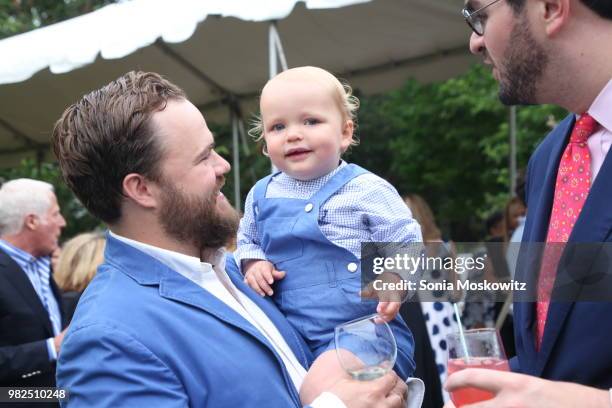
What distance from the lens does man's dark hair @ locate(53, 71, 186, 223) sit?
223cm

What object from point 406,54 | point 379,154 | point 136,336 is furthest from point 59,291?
point 379,154

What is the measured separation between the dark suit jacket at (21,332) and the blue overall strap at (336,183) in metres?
2.57

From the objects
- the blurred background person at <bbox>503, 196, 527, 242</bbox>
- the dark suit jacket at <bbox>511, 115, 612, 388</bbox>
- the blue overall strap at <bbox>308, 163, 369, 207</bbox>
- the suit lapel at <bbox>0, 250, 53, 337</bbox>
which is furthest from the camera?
the blurred background person at <bbox>503, 196, 527, 242</bbox>

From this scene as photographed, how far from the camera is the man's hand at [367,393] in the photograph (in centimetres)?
200

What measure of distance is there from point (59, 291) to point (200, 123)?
311 centimetres

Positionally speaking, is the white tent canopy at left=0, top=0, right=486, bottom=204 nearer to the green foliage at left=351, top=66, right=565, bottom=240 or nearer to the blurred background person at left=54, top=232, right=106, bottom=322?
the blurred background person at left=54, top=232, right=106, bottom=322

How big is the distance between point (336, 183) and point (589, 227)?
1108 millimetres

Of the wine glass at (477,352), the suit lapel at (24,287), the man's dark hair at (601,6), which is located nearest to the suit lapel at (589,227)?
the wine glass at (477,352)

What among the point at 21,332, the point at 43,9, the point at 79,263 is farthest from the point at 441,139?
the point at 21,332

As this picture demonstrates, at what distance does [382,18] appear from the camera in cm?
557

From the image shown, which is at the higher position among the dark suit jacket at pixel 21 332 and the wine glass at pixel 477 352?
the wine glass at pixel 477 352

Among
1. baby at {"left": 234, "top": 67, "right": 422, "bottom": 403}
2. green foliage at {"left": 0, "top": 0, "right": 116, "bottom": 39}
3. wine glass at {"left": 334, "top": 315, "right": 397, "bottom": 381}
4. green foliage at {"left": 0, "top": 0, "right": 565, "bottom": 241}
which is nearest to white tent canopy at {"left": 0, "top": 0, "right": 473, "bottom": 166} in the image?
baby at {"left": 234, "top": 67, "right": 422, "bottom": 403}

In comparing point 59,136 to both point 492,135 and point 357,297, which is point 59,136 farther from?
point 492,135

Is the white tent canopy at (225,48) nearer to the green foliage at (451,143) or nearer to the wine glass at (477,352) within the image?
the wine glass at (477,352)
